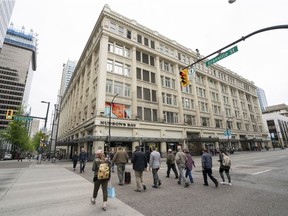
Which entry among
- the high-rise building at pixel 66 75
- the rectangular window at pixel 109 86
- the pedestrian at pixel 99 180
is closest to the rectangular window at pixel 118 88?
the rectangular window at pixel 109 86

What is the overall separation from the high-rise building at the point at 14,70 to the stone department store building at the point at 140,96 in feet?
249

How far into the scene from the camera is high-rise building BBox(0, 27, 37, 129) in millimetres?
92188

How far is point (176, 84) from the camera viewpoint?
37.3 meters

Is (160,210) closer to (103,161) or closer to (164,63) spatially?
(103,161)

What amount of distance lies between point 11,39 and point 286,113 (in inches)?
7803

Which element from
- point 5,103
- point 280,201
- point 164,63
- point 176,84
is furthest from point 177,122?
point 5,103

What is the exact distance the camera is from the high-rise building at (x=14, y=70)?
92188 millimetres

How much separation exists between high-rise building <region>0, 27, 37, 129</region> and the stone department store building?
75745mm

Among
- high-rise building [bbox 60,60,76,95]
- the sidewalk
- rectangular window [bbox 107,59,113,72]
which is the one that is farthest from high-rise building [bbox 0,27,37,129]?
the sidewalk

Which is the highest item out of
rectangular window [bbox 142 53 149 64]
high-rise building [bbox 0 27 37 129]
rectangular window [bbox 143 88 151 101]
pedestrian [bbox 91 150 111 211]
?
high-rise building [bbox 0 27 37 129]

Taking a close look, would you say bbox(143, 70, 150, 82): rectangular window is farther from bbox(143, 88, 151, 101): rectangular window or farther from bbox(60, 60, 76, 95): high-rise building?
bbox(60, 60, 76, 95): high-rise building

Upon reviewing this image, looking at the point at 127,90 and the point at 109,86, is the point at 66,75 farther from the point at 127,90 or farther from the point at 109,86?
the point at 109,86

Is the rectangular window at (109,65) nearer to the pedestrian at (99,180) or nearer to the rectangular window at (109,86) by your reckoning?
the rectangular window at (109,86)

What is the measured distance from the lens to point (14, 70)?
331 ft
